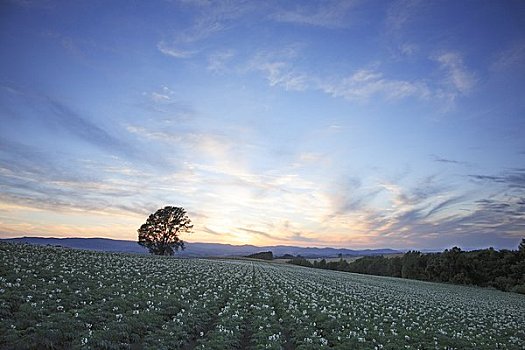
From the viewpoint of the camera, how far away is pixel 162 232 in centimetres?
8769

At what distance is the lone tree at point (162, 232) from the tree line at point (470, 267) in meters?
58.8

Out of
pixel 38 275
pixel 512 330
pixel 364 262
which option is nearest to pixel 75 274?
pixel 38 275

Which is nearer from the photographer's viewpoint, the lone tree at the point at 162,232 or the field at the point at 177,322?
the field at the point at 177,322

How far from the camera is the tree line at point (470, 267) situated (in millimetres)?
74812

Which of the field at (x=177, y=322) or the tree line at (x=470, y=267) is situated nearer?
the field at (x=177, y=322)

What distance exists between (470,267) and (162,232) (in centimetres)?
7263

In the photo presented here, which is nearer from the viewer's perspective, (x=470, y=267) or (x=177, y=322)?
(x=177, y=322)

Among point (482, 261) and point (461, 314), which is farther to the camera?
point (482, 261)

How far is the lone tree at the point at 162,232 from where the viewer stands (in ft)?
287

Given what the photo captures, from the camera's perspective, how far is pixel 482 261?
262ft

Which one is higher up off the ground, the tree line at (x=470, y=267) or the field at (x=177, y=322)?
the tree line at (x=470, y=267)

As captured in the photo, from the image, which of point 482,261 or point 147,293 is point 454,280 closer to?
point 482,261

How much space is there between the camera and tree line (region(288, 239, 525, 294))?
7481 cm

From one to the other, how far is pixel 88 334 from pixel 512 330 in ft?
74.1
